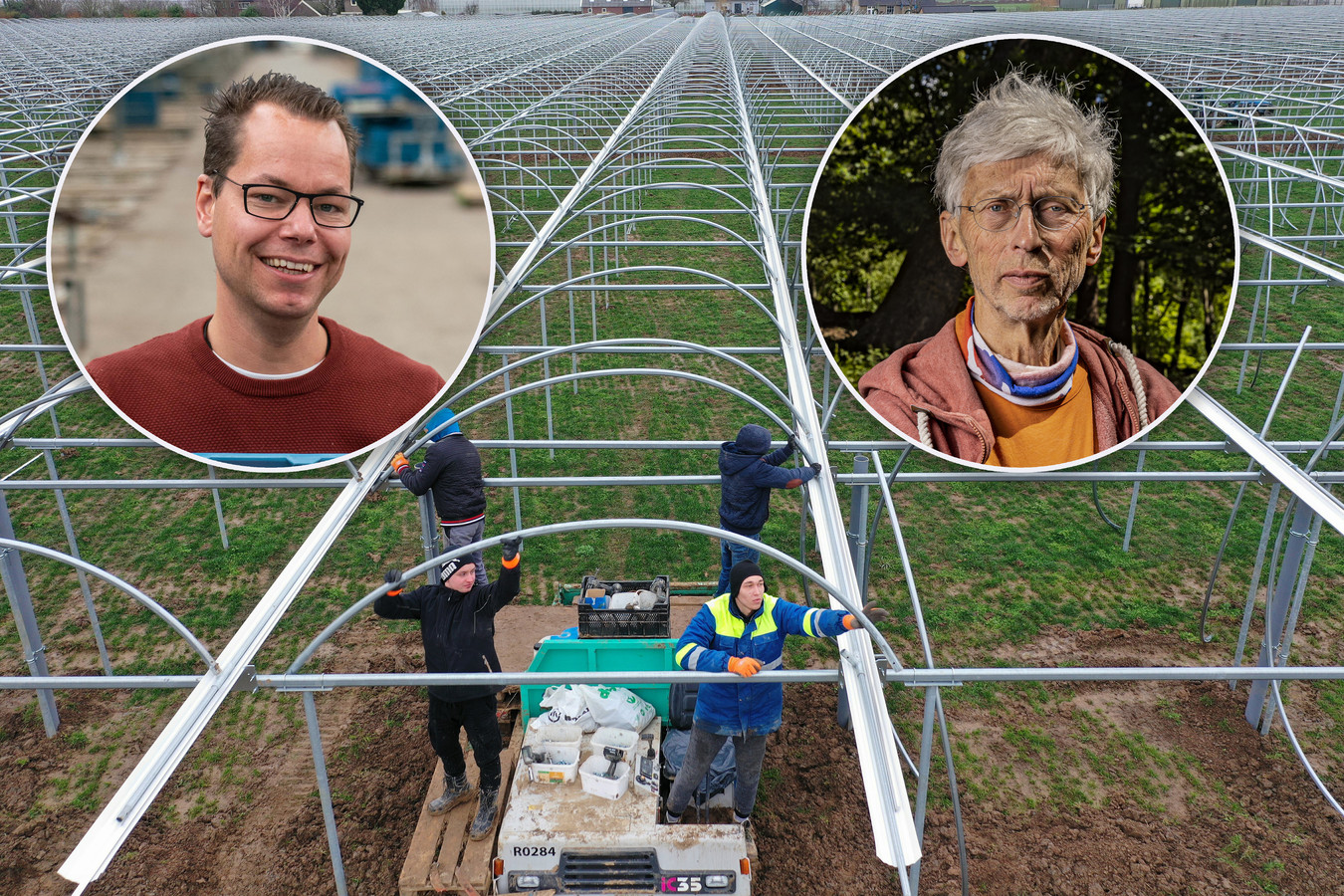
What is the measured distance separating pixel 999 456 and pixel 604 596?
14.2ft

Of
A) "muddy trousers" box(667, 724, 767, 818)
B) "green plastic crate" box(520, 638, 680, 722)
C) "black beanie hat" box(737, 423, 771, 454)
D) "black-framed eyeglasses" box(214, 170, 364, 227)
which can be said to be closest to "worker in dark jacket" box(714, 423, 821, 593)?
"black beanie hat" box(737, 423, 771, 454)

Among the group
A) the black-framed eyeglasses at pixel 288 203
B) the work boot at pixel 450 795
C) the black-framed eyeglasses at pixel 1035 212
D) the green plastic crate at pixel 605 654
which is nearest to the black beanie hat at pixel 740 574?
the green plastic crate at pixel 605 654

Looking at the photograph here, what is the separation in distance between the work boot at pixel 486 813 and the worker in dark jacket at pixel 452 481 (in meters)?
1.49

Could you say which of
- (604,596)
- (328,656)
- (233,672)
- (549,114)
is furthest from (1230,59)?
(233,672)

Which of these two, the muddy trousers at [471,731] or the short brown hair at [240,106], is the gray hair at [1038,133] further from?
the muddy trousers at [471,731]

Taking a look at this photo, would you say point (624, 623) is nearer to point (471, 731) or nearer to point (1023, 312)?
point (471, 731)

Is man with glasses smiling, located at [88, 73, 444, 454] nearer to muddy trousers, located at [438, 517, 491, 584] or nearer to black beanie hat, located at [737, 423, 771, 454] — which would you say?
black beanie hat, located at [737, 423, 771, 454]

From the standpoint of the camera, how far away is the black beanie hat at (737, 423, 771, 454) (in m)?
6.25

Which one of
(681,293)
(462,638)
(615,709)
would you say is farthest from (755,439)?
(681,293)

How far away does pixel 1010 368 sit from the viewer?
212 centimetres

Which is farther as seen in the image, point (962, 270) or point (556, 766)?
point (556, 766)

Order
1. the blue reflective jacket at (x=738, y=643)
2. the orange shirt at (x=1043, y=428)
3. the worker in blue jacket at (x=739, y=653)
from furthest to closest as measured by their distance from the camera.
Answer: the blue reflective jacket at (x=738, y=643)
the worker in blue jacket at (x=739, y=653)
the orange shirt at (x=1043, y=428)

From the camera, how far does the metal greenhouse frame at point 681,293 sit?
3.54 m

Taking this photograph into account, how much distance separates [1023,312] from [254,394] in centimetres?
183
